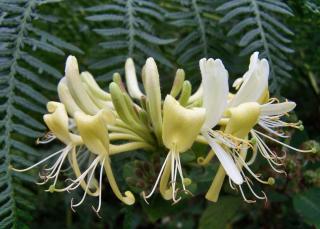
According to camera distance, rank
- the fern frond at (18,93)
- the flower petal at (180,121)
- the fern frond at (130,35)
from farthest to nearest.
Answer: the fern frond at (130,35), the fern frond at (18,93), the flower petal at (180,121)

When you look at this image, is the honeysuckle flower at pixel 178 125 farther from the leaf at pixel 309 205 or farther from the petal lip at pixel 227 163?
the leaf at pixel 309 205

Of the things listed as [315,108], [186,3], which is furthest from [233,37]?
[315,108]

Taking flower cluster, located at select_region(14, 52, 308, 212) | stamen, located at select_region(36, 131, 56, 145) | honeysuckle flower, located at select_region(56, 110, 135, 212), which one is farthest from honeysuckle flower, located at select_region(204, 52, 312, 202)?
stamen, located at select_region(36, 131, 56, 145)

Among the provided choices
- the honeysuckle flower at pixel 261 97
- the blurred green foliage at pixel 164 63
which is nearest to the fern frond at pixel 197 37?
the blurred green foliage at pixel 164 63

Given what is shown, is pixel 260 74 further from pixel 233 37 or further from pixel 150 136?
pixel 233 37

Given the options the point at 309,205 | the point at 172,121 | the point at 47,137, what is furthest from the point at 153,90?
the point at 309,205

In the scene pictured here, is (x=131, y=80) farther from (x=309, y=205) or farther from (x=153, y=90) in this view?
(x=309, y=205)
